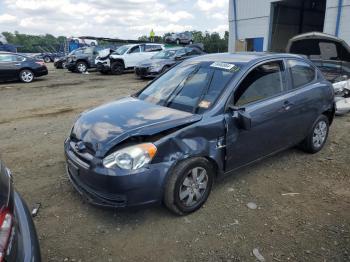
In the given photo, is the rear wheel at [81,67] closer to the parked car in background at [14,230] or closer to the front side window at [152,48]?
the front side window at [152,48]

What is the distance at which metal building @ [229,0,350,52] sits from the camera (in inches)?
801

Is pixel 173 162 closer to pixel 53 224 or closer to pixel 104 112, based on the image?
pixel 104 112

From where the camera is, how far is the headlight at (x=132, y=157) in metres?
2.91

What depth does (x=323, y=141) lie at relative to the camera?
517 centimetres

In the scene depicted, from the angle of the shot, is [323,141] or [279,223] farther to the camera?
[323,141]

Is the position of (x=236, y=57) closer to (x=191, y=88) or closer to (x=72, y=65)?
(x=191, y=88)

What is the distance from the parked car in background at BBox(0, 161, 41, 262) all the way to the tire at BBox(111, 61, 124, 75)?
51.5 feet

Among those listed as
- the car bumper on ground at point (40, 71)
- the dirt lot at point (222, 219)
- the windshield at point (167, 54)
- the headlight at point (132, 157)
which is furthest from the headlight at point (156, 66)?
the headlight at point (132, 157)

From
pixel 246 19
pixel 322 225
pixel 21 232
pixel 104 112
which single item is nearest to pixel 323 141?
pixel 322 225

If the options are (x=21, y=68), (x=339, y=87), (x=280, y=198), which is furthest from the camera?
(x=21, y=68)

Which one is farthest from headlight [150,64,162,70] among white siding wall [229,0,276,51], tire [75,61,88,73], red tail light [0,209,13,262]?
red tail light [0,209,13,262]

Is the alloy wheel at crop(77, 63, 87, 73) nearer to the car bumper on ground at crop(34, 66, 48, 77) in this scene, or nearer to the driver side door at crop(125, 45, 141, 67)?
the driver side door at crop(125, 45, 141, 67)

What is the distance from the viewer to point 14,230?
5.75ft

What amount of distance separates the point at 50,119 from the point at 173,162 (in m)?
5.33
